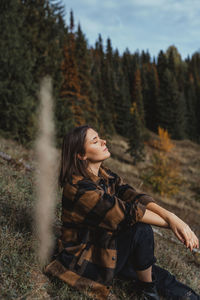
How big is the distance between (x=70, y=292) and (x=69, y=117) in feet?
50.4

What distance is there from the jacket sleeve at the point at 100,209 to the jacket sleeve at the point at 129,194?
329 millimetres

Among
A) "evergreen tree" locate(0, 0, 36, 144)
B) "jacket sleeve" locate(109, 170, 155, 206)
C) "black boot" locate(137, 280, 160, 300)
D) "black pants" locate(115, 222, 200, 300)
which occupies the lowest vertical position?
"black boot" locate(137, 280, 160, 300)

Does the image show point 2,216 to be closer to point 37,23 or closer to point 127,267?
point 127,267

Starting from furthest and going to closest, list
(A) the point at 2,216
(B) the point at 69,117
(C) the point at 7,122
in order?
(B) the point at 69,117 → (C) the point at 7,122 → (A) the point at 2,216

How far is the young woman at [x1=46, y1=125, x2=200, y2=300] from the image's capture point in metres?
1.87

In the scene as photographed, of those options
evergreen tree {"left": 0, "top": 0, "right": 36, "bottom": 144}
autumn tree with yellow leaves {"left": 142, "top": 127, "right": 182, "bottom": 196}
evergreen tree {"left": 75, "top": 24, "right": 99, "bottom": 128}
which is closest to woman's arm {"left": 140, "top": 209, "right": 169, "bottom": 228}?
evergreen tree {"left": 0, "top": 0, "right": 36, "bottom": 144}

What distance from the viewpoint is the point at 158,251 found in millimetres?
3490

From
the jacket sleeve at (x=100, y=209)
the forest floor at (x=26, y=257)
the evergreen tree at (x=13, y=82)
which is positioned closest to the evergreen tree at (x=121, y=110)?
the evergreen tree at (x=13, y=82)

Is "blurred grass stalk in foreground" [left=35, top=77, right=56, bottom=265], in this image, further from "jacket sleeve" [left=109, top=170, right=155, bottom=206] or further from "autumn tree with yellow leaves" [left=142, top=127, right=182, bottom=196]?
"autumn tree with yellow leaves" [left=142, top=127, right=182, bottom=196]

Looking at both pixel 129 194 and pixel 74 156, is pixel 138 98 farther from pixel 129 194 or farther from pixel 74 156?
pixel 74 156

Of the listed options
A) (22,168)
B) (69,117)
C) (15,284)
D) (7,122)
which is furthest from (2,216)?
(69,117)

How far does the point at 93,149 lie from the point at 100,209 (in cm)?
56

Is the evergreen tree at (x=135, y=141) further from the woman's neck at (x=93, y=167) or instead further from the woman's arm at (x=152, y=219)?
the woman's arm at (x=152, y=219)

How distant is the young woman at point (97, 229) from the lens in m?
1.87
